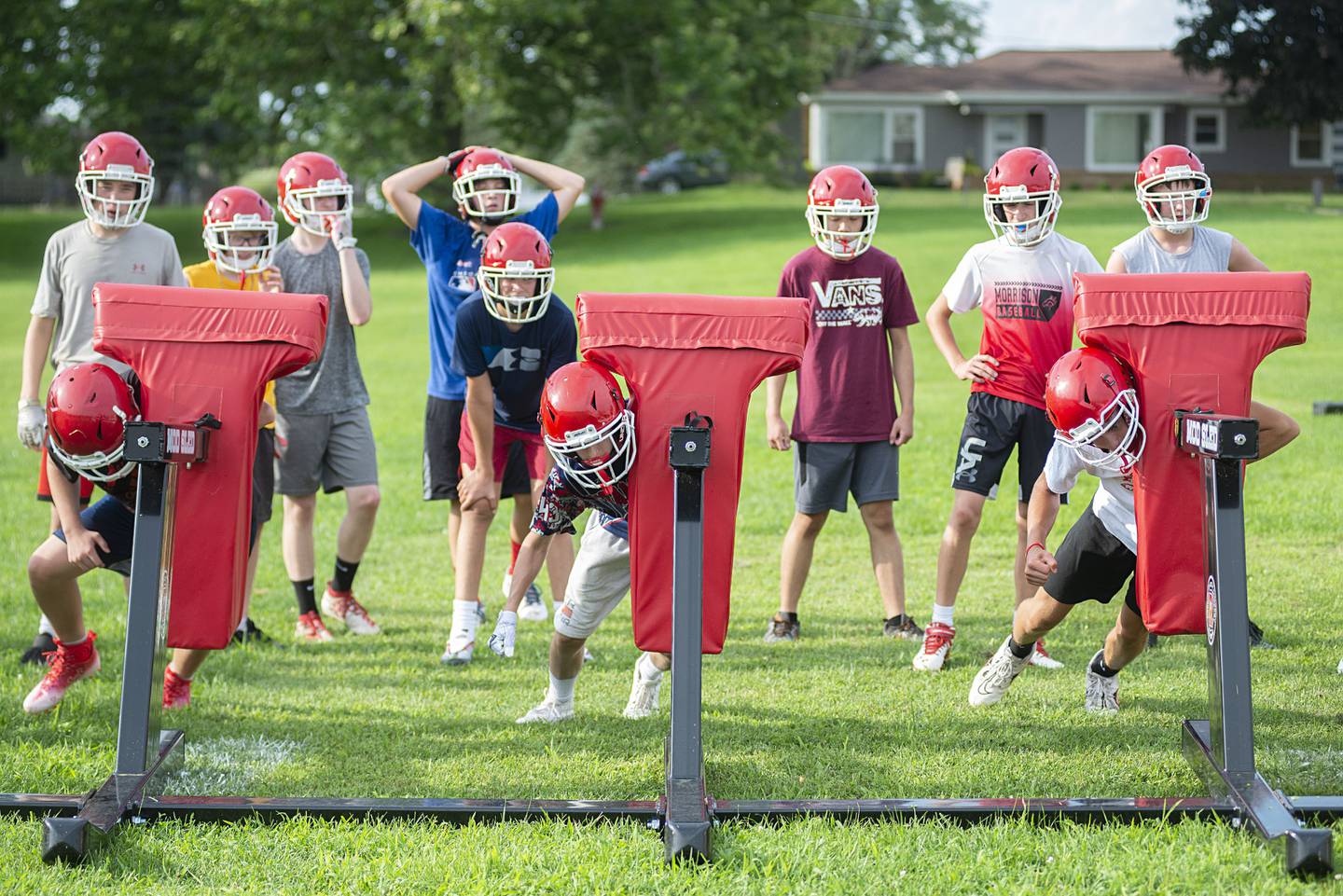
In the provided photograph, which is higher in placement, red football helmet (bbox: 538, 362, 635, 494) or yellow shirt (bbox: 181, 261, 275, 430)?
yellow shirt (bbox: 181, 261, 275, 430)

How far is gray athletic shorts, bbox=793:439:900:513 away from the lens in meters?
6.34

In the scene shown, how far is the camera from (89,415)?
4.43 meters

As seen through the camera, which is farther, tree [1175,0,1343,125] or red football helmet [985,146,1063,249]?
tree [1175,0,1343,125]

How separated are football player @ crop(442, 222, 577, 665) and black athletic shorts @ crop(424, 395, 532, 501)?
0.07 metres

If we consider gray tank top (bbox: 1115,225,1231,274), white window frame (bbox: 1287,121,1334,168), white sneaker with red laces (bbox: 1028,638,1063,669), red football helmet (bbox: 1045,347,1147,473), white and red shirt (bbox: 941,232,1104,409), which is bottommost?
white sneaker with red laces (bbox: 1028,638,1063,669)

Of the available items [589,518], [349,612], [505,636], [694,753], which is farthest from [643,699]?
[349,612]

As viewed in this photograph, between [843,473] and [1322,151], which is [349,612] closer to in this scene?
[843,473]

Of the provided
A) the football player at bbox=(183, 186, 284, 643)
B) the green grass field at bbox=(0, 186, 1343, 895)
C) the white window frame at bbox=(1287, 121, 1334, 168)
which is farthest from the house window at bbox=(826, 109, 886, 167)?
the football player at bbox=(183, 186, 284, 643)

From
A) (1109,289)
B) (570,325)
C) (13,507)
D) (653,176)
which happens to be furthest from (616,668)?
(653,176)

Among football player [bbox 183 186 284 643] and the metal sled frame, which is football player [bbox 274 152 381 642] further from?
the metal sled frame

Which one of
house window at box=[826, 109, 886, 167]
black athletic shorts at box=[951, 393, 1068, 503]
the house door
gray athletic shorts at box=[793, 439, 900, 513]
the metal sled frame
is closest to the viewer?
the metal sled frame

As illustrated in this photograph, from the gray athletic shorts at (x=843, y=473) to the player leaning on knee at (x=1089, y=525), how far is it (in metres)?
1.24

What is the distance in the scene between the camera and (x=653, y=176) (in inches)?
1880

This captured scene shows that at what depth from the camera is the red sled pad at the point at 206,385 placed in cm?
445
